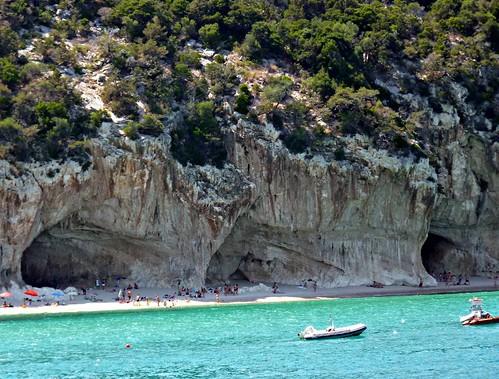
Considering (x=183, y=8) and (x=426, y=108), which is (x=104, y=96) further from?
(x=426, y=108)

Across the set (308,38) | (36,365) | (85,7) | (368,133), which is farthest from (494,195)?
(36,365)

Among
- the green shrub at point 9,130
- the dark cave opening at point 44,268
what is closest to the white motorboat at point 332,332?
the dark cave opening at point 44,268

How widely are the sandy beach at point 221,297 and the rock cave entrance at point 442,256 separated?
2.75 metres

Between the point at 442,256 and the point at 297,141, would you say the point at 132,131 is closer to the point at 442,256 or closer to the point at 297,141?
→ the point at 297,141

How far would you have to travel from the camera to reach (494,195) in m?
70.3

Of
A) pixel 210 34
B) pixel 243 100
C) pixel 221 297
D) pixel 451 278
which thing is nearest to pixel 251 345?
pixel 221 297

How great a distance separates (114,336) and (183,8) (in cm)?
3584

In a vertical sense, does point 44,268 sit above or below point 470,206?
below

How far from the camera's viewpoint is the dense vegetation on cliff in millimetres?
61000

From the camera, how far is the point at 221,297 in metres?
59.8

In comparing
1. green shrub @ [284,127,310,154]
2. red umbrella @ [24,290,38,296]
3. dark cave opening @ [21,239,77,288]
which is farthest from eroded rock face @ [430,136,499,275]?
red umbrella @ [24,290,38,296]

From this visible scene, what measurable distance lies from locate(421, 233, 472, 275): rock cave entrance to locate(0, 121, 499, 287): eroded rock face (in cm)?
21

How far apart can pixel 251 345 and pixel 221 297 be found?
1838cm

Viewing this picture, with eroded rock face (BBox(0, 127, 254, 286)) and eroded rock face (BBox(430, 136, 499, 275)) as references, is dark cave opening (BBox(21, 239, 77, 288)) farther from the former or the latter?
eroded rock face (BBox(430, 136, 499, 275))
